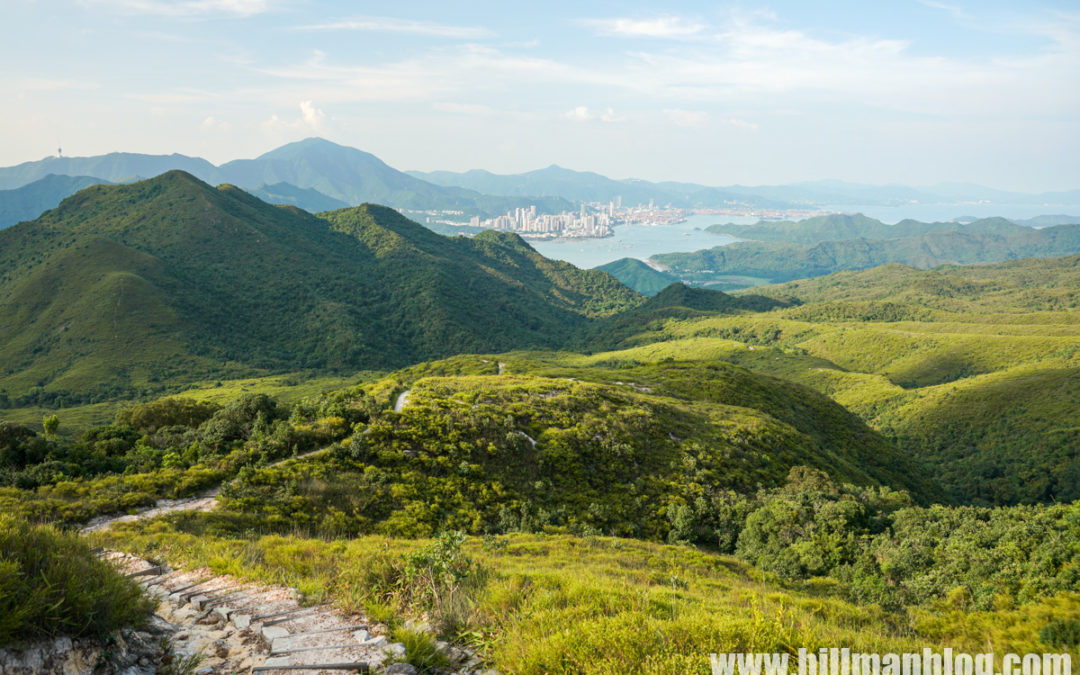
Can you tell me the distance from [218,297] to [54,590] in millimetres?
132430

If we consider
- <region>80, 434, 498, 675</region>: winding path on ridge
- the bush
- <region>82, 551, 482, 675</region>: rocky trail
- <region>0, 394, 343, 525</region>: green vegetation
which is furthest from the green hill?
the bush

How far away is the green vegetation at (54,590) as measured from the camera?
406 centimetres

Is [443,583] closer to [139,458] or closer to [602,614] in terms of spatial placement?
[602,614]

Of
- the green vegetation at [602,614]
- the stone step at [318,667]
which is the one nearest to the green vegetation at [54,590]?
the stone step at [318,667]

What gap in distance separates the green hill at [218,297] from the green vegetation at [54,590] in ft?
309

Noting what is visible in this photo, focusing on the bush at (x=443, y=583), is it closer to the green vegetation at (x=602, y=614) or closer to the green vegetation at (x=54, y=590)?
the green vegetation at (x=602, y=614)

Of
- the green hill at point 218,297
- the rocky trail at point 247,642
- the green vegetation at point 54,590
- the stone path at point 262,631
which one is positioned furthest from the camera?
the green hill at point 218,297

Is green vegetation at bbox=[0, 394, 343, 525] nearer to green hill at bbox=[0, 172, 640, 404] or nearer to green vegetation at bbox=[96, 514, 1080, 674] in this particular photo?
Answer: green vegetation at bbox=[96, 514, 1080, 674]

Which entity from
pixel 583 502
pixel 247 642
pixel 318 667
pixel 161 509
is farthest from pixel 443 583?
pixel 583 502

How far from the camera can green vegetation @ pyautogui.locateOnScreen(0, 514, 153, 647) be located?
4.06m

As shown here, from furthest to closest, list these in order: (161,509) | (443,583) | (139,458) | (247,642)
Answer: (139,458), (161,509), (443,583), (247,642)

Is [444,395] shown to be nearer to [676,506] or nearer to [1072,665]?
[676,506]

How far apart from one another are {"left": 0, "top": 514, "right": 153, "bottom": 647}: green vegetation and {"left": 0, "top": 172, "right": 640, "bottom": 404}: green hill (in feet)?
309

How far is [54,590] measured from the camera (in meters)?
4.30
